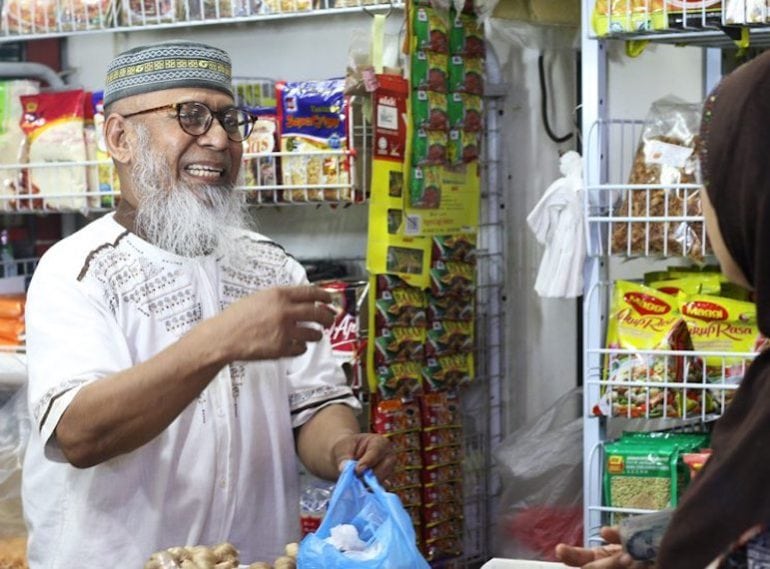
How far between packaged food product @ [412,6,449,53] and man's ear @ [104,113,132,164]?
1.06 m

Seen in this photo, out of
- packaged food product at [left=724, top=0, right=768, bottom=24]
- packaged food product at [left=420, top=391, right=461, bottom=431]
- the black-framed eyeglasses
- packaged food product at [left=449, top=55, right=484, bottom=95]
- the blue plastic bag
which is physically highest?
packaged food product at [left=724, top=0, right=768, bottom=24]

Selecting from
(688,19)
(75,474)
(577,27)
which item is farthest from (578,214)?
(75,474)

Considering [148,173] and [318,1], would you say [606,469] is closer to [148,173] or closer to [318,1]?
[148,173]

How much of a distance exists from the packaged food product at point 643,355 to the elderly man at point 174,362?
2.06 feet

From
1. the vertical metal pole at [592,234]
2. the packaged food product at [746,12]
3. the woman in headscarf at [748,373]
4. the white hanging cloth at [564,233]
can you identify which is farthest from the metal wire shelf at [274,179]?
the woman in headscarf at [748,373]

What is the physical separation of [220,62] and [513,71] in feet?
5.08

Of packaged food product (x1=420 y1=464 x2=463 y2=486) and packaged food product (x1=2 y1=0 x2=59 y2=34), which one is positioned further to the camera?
packaged food product (x1=2 y1=0 x2=59 y2=34)

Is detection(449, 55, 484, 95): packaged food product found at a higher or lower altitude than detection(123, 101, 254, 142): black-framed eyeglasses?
higher

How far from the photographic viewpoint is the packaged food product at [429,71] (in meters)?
3.67

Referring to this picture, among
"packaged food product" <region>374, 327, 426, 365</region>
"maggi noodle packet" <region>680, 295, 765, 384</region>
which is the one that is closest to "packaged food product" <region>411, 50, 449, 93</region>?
"packaged food product" <region>374, 327, 426, 365</region>

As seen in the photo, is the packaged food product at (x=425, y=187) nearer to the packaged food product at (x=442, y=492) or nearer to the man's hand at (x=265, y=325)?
the packaged food product at (x=442, y=492)

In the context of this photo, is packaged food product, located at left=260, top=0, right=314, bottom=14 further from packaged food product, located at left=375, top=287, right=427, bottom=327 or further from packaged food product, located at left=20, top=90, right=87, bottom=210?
packaged food product, located at left=375, top=287, right=427, bottom=327

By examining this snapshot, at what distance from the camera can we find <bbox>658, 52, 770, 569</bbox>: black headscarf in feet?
5.11

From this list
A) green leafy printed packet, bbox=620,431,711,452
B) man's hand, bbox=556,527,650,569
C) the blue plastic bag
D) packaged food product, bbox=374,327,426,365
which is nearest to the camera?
man's hand, bbox=556,527,650,569
